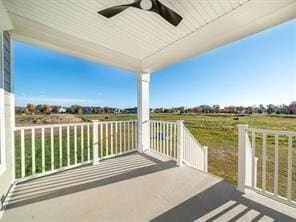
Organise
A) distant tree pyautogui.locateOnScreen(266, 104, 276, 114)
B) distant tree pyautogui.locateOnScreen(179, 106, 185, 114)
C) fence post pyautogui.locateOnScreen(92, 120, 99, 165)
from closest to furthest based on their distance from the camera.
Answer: fence post pyautogui.locateOnScreen(92, 120, 99, 165) < distant tree pyautogui.locateOnScreen(266, 104, 276, 114) < distant tree pyautogui.locateOnScreen(179, 106, 185, 114)

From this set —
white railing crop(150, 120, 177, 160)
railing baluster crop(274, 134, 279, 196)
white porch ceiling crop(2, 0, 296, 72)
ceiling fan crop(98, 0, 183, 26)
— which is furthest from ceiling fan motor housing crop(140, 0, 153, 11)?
white railing crop(150, 120, 177, 160)

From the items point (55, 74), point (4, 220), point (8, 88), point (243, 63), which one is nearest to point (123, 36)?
point (8, 88)

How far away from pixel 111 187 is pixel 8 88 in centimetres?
215

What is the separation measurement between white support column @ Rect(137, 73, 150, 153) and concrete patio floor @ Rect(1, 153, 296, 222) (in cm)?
142

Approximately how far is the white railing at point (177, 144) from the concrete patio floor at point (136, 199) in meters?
0.61

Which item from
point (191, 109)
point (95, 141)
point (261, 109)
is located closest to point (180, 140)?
point (95, 141)

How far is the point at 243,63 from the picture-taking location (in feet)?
23.9

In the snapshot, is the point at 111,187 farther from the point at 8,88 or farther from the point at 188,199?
the point at 8,88

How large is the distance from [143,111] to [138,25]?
239 centimetres

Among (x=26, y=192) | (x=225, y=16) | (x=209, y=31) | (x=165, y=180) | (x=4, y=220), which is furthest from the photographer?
(x=165, y=180)

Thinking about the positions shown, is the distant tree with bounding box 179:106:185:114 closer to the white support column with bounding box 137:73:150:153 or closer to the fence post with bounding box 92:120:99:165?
Answer: the white support column with bounding box 137:73:150:153

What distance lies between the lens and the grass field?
437cm

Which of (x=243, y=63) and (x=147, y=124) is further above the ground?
(x=243, y=63)

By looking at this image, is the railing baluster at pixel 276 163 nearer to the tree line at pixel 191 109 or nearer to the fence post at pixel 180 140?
the fence post at pixel 180 140
